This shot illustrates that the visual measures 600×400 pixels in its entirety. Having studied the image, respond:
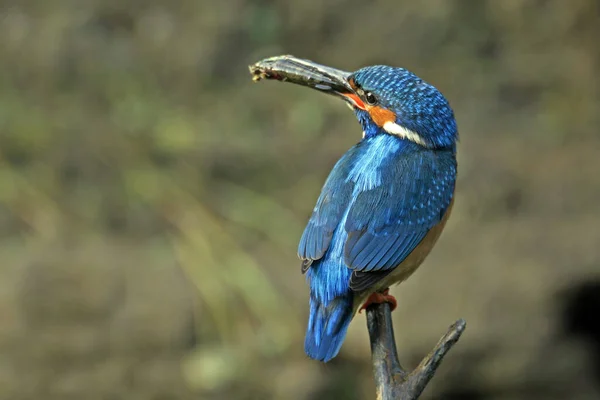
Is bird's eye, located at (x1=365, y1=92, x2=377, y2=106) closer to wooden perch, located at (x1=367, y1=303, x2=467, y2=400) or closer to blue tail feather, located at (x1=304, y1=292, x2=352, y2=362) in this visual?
blue tail feather, located at (x1=304, y1=292, x2=352, y2=362)

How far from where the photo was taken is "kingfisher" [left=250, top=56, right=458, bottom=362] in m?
2.75

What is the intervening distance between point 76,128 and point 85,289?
4.74ft

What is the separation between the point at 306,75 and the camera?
2.99m

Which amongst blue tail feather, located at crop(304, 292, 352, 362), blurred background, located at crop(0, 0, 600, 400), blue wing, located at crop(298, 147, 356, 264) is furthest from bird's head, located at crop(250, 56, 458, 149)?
blurred background, located at crop(0, 0, 600, 400)

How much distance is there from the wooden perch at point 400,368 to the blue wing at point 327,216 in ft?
1.20

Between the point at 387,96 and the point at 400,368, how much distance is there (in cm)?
96

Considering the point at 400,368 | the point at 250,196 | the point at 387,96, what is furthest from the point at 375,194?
the point at 250,196

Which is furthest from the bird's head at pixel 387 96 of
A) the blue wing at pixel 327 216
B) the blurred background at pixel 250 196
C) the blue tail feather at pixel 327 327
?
the blurred background at pixel 250 196

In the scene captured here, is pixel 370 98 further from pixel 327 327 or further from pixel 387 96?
pixel 327 327

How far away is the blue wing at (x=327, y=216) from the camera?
9.13 ft

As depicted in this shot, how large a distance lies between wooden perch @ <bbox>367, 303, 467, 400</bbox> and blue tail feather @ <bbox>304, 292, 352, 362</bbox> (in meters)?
0.16

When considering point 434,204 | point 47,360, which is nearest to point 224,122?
point 47,360

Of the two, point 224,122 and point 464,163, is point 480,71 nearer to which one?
point 464,163

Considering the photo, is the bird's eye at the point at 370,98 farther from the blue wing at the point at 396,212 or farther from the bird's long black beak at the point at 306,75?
the blue wing at the point at 396,212
